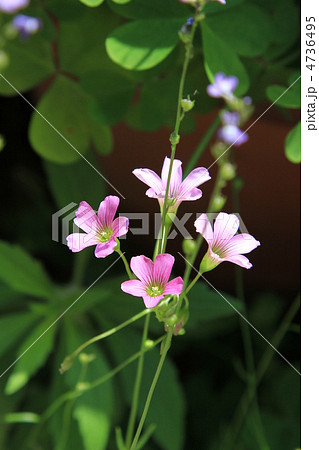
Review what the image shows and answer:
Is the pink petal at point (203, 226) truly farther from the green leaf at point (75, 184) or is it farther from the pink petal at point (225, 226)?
the green leaf at point (75, 184)

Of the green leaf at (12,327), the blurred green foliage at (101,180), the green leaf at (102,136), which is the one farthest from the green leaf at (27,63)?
the green leaf at (12,327)

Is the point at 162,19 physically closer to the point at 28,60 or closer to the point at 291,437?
the point at 28,60

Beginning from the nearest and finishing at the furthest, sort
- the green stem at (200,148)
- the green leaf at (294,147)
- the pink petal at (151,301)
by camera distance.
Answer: the pink petal at (151,301) → the green leaf at (294,147) → the green stem at (200,148)

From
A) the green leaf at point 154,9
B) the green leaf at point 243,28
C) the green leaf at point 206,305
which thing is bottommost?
the green leaf at point 206,305

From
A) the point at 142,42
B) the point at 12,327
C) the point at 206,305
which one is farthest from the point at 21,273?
the point at 142,42

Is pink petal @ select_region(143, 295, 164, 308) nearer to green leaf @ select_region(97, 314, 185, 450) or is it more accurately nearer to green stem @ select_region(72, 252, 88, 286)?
green leaf @ select_region(97, 314, 185, 450)

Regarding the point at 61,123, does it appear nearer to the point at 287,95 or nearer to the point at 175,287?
the point at 287,95

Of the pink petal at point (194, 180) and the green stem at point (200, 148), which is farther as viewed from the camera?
the green stem at point (200, 148)
